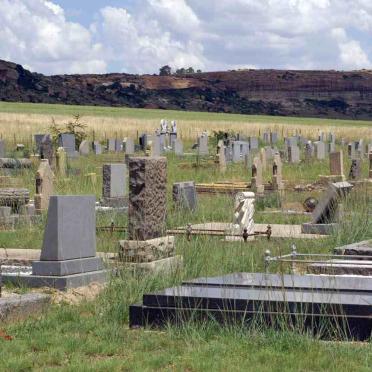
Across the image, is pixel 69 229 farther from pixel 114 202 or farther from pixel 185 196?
pixel 114 202

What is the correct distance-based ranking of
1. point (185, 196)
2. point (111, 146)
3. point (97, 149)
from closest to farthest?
point (185, 196)
point (97, 149)
point (111, 146)

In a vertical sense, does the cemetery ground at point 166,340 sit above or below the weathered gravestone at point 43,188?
below

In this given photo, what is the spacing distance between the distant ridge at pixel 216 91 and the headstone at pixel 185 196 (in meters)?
89.9

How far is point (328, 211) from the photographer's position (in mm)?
16219

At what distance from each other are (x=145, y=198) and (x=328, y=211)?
5.33 meters

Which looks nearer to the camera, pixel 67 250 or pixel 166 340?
pixel 166 340

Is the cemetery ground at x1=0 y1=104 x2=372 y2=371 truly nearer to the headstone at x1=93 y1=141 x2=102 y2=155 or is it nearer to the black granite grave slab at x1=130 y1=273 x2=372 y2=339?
the black granite grave slab at x1=130 y1=273 x2=372 y2=339

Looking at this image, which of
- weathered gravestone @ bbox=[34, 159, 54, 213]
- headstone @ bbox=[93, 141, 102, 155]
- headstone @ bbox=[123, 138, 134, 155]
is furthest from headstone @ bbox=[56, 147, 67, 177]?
headstone @ bbox=[123, 138, 134, 155]

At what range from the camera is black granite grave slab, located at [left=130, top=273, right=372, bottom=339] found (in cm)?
805

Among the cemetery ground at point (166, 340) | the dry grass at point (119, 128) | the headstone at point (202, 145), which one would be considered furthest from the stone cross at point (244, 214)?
the dry grass at point (119, 128)

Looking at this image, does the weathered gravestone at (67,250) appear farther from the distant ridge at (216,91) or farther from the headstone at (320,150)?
the distant ridge at (216,91)

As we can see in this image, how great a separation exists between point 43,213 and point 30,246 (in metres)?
4.43

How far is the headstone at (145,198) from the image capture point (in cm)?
1153

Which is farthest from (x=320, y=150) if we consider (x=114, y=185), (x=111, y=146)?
(x=114, y=185)
